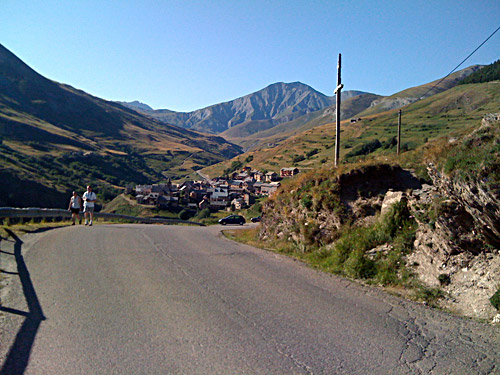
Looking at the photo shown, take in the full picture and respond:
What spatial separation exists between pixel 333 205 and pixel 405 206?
240 cm

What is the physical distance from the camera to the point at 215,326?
521 centimetres

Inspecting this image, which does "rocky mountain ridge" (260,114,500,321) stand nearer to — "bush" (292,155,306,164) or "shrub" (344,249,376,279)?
"shrub" (344,249,376,279)

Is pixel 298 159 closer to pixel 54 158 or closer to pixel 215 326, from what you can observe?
pixel 54 158

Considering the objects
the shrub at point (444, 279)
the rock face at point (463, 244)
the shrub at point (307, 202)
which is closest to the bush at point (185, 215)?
the shrub at point (307, 202)

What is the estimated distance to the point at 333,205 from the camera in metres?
11.0

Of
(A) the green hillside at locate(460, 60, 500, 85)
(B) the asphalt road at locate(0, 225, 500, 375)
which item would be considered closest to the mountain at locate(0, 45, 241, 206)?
(B) the asphalt road at locate(0, 225, 500, 375)

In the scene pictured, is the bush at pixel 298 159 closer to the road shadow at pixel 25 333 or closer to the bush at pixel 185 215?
the bush at pixel 185 215

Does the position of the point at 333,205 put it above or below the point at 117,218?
above

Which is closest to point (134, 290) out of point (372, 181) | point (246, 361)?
point (246, 361)

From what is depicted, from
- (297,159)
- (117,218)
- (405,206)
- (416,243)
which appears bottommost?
(117,218)

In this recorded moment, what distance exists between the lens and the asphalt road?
4164 millimetres

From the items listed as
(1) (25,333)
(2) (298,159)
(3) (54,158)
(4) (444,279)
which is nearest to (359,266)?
(4) (444,279)

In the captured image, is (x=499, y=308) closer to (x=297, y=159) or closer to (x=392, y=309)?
(x=392, y=309)

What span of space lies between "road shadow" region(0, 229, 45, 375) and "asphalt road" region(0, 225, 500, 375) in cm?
1
